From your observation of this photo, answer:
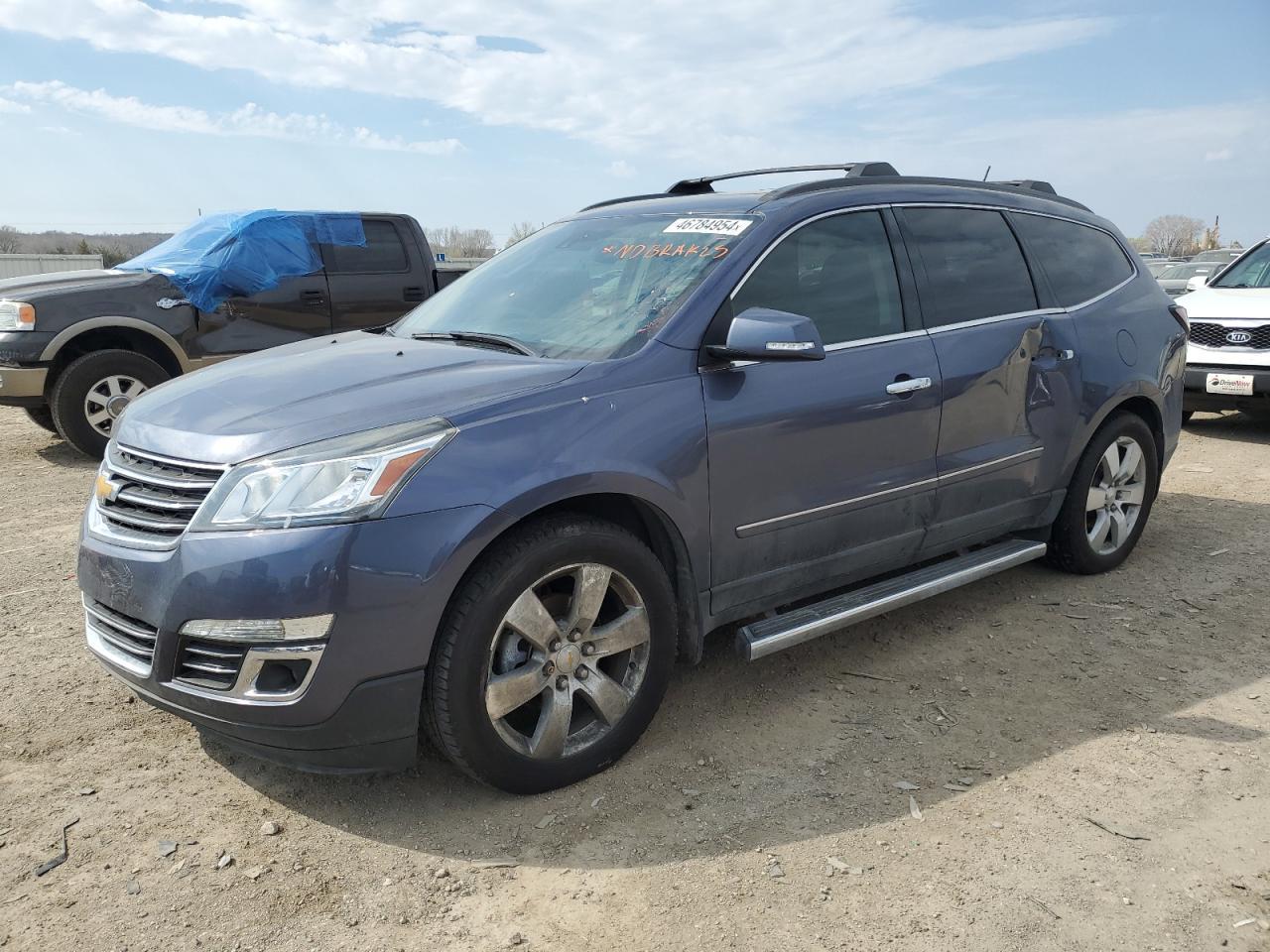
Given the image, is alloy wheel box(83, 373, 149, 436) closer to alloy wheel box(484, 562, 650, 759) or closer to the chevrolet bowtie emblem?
the chevrolet bowtie emblem

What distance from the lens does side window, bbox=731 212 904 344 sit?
345 centimetres

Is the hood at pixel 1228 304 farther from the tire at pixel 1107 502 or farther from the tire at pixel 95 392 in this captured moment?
the tire at pixel 95 392

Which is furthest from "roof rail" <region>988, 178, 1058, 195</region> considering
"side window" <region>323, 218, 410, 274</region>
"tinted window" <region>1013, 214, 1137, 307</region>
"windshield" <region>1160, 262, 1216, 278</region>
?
"windshield" <region>1160, 262, 1216, 278</region>

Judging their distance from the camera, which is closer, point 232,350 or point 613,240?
point 613,240

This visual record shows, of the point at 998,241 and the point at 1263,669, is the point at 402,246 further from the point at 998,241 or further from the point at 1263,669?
the point at 1263,669

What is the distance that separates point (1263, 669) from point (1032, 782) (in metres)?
1.50

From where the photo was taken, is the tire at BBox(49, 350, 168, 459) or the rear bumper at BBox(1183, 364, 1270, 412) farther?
the rear bumper at BBox(1183, 364, 1270, 412)

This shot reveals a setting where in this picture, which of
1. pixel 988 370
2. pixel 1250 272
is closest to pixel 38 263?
pixel 1250 272

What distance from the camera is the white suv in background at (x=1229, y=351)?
8328 mm

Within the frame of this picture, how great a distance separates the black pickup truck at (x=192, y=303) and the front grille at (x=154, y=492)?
15.1 ft

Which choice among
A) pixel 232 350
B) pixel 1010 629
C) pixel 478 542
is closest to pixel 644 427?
pixel 478 542

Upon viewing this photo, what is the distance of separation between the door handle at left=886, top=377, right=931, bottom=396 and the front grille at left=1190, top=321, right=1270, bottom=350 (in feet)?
20.5

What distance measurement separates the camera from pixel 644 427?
9.86 ft

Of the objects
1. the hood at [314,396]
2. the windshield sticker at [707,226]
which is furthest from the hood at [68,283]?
the windshield sticker at [707,226]
